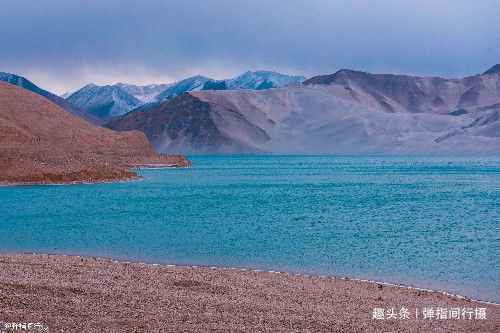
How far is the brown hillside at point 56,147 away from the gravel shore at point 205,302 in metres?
58.8

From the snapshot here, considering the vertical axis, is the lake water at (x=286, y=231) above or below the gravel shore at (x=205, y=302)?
below

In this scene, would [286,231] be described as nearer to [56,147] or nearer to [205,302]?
[205,302]

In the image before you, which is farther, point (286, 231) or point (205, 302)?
point (286, 231)

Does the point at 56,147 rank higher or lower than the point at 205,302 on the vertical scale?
higher

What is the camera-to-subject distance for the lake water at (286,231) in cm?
2514

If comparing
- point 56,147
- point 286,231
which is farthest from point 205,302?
point 56,147

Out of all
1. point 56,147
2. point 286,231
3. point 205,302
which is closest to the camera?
point 205,302

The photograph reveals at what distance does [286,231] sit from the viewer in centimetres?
3594

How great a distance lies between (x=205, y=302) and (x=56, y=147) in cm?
8453

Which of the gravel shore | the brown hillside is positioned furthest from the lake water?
the brown hillside

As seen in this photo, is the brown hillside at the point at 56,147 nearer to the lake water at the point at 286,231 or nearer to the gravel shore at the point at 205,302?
the lake water at the point at 286,231

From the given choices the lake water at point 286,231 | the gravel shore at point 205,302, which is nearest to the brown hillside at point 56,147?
the lake water at point 286,231

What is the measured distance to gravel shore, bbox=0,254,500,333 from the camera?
45.7 ft

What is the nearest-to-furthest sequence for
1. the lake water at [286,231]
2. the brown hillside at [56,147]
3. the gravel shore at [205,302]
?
the gravel shore at [205,302] < the lake water at [286,231] < the brown hillside at [56,147]
